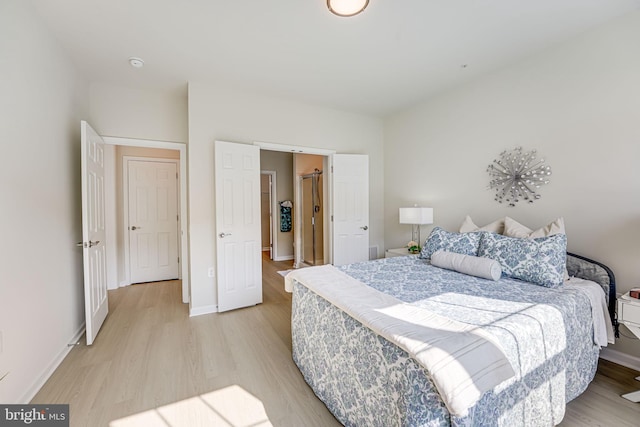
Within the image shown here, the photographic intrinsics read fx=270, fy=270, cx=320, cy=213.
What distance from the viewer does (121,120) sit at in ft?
10.8

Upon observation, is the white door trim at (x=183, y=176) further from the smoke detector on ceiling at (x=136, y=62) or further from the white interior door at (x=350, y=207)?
the white interior door at (x=350, y=207)

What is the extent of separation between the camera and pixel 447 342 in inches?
42.6

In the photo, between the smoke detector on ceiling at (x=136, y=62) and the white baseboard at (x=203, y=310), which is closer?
the smoke detector on ceiling at (x=136, y=62)

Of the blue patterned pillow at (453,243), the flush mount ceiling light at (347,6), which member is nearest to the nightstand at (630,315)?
the blue patterned pillow at (453,243)

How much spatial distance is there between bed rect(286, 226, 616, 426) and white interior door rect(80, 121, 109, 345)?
74.5 inches

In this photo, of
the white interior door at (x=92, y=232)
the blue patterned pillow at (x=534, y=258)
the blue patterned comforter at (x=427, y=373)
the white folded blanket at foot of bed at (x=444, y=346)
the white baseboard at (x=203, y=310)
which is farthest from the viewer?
the white baseboard at (x=203, y=310)

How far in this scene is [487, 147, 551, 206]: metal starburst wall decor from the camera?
2.64 meters

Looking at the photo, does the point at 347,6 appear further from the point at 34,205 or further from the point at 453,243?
the point at 34,205

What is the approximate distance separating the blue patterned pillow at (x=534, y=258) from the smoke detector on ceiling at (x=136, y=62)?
377cm

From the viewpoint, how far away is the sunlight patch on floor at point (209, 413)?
62.7 inches
